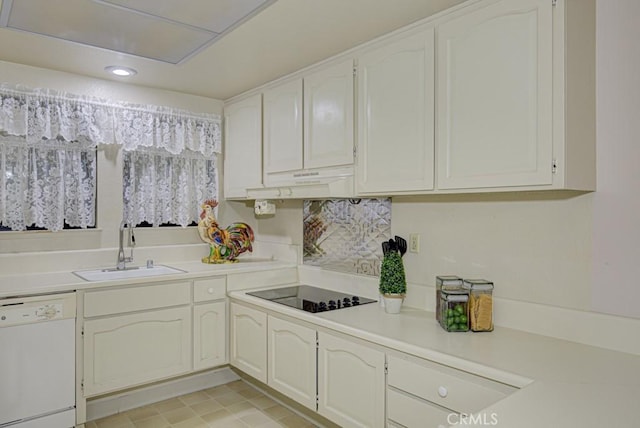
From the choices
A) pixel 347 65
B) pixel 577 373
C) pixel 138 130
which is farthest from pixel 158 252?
pixel 577 373

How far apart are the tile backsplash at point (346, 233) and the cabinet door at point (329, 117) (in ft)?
1.31

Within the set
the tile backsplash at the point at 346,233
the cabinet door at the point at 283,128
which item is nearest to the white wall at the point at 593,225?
the tile backsplash at the point at 346,233

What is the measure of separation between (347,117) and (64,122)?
6.34 feet

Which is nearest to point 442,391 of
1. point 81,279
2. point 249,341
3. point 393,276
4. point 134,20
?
point 393,276

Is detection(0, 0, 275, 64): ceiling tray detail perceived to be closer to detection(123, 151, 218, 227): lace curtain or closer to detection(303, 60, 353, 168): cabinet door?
detection(303, 60, 353, 168): cabinet door

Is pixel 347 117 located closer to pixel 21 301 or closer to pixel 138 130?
pixel 138 130

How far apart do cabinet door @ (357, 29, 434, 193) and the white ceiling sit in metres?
0.16

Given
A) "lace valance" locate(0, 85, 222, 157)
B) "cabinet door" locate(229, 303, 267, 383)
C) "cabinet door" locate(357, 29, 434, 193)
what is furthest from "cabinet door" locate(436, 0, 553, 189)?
"lace valance" locate(0, 85, 222, 157)

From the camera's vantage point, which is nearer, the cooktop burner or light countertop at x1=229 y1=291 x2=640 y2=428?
light countertop at x1=229 y1=291 x2=640 y2=428

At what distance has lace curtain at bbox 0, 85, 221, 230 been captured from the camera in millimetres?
2795

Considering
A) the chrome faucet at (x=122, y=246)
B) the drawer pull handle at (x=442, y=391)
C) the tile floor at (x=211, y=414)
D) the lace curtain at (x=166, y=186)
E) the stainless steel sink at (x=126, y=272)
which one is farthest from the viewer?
the lace curtain at (x=166, y=186)

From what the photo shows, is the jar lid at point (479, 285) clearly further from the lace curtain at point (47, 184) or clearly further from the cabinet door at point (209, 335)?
the lace curtain at point (47, 184)

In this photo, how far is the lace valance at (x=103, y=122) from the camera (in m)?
2.77

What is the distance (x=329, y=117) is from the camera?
8.67ft
